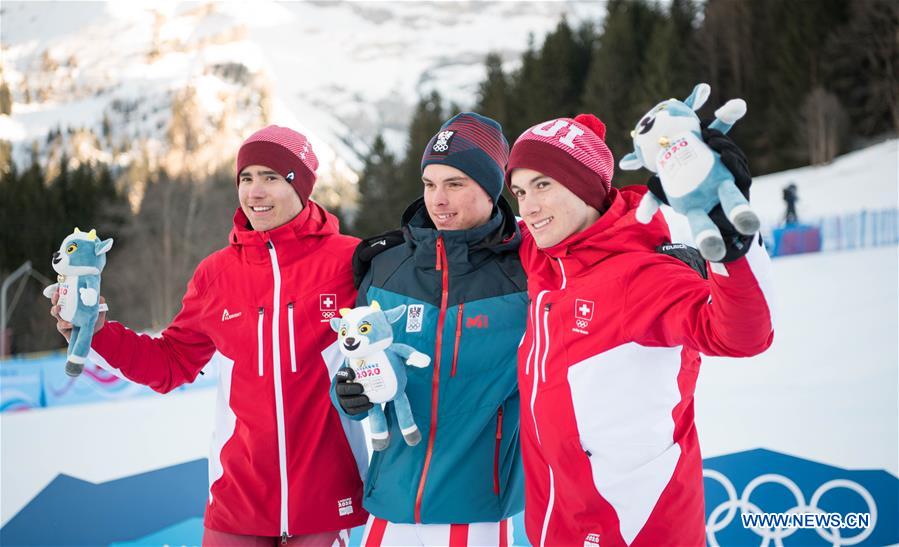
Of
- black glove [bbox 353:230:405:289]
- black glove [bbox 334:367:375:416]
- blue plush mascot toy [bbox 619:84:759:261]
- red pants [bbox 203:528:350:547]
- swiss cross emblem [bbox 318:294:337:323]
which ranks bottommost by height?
red pants [bbox 203:528:350:547]

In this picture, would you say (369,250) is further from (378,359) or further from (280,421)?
(280,421)

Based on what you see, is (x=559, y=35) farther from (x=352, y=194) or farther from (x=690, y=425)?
(x=690, y=425)

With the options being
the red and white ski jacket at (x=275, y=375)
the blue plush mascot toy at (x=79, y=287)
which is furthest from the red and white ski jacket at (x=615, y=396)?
the blue plush mascot toy at (x=79, y=287)

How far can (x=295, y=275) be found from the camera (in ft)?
9.10

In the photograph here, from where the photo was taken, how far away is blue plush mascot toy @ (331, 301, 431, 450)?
2.29 m

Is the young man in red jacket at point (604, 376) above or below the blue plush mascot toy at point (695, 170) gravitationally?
below

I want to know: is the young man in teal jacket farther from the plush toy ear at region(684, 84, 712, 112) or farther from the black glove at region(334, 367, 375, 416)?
the plush toy ear at region(684, 84, 712, 112)

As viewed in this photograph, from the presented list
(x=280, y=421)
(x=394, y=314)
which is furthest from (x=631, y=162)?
(x=280, y=421)

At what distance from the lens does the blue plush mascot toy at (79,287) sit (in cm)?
266

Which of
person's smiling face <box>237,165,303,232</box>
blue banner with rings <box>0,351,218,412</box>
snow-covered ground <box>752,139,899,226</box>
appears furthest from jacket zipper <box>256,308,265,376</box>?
snow-covered ground <box>752,139,899,226</box>

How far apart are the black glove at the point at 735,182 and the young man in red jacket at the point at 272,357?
1.54 m

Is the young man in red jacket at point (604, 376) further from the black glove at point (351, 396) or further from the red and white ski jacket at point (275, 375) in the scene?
the red and white ski jacket at point (275, 375)

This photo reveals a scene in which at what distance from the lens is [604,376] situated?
2135 mm

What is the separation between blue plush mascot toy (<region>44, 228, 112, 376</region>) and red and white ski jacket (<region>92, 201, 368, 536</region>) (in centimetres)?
10
